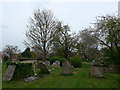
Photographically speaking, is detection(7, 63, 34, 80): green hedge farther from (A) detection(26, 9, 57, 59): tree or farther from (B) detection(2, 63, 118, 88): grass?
(A) detection(26, 9, 57, 59): tree

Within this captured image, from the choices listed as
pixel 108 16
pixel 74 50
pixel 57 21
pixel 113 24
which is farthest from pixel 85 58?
pixel 113 24

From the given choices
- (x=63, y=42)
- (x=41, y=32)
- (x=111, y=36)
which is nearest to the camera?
(x=111, y=36)

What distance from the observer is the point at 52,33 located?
2516 centimetres

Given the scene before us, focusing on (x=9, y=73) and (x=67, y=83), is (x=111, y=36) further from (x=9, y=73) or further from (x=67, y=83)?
(x=9, y=73)

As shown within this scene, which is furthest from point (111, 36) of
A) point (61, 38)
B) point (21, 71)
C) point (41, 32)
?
point (61, 38)

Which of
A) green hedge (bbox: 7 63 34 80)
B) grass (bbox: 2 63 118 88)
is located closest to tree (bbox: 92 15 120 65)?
grass (bbox: 2 63 118 88)

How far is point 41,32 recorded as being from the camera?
80.9ft

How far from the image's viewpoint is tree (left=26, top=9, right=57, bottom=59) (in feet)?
80.5

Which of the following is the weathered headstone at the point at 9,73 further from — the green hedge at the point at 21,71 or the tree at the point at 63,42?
the tree at the point at 63,42

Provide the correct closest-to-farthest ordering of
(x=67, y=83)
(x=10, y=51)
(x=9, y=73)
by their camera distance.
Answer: (x=67, y=83), (x=9, y=73), (x=10, y=51)

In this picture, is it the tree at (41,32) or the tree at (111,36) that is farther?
the tree at (41,32)

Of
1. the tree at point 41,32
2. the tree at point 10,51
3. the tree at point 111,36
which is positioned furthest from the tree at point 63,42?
the tree at point 10,51

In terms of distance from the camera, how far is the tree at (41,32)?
80.5 feet

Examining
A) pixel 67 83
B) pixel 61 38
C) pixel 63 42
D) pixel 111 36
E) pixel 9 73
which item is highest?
pixel 61 38
